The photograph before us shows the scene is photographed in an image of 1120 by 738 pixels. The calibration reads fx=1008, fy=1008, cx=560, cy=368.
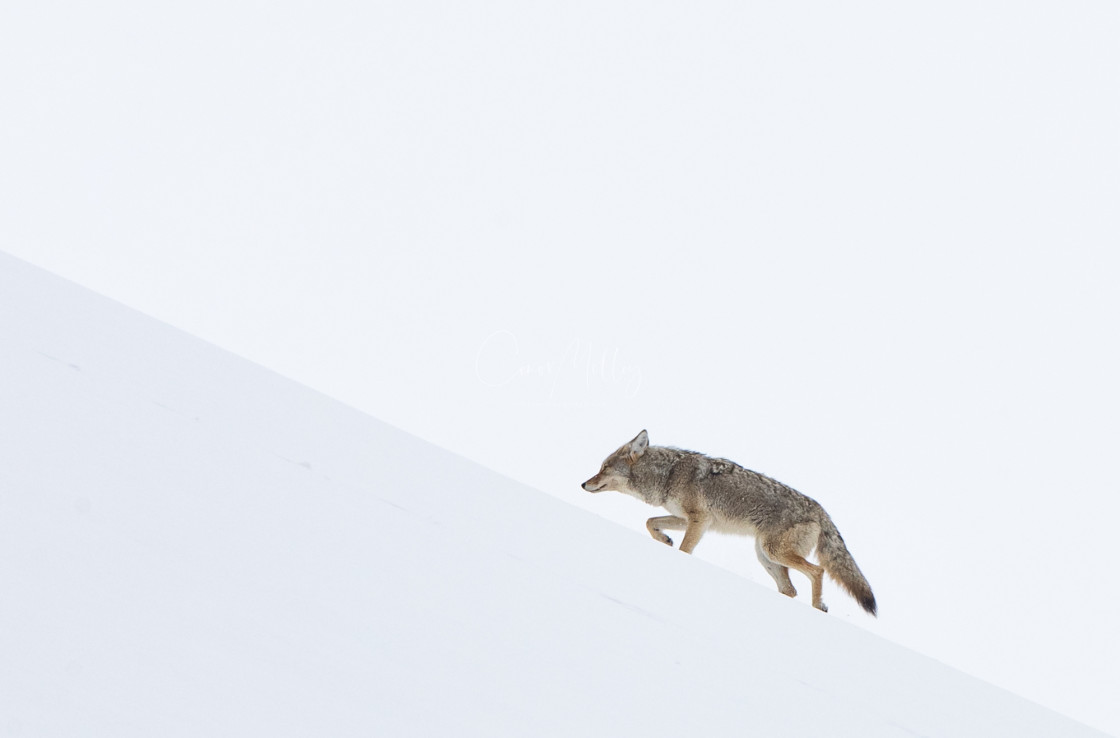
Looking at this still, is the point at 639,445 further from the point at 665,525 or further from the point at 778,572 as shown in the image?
the point at 778,572

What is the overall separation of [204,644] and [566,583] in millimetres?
633

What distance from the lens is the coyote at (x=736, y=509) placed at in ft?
16.7

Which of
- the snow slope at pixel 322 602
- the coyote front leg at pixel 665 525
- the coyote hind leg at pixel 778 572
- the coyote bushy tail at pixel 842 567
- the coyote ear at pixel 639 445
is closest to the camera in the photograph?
the snow slope at pixel 322 602

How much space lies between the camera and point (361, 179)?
14288cm

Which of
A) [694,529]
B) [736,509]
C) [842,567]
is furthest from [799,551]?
[694,529]

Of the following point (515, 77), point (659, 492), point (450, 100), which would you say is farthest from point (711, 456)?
point (515, 77)

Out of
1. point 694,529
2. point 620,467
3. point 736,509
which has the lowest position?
point 694,529

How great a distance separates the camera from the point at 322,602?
1.11 metres

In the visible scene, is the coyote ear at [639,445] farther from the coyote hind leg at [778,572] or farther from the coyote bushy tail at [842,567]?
the coyote bushy tail at [842,567]

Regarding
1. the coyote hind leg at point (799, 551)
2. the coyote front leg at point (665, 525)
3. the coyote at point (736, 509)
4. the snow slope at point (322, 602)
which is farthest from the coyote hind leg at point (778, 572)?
the snow slope at point (322, 602)

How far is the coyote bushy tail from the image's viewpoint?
197 inches

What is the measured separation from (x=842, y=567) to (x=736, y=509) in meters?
0.62

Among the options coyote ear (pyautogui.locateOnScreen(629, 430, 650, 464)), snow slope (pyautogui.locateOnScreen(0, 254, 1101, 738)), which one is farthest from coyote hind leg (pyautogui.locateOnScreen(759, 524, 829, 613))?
snow slope (pyautogui.locateOnScreen(0, 254, 1101, 738))

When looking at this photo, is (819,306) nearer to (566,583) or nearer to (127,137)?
(127,137)
